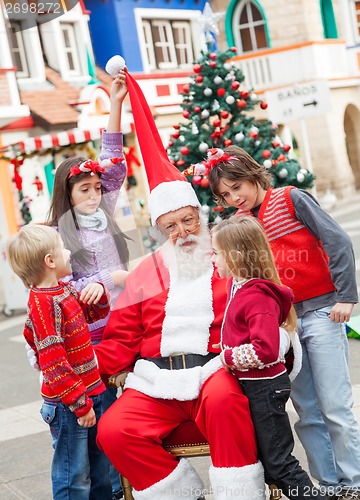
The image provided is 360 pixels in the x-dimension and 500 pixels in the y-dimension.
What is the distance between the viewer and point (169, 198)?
120 inches

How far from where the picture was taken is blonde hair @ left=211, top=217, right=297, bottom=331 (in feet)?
8.95

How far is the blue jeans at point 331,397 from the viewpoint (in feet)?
9.73

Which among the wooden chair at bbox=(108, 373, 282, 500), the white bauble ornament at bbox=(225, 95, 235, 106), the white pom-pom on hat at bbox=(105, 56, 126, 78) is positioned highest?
the white pom-pom on hat at bbox=(105, 56, 126, 78)

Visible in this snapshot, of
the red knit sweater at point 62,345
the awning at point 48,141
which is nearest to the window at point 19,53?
the awning at point 48,141

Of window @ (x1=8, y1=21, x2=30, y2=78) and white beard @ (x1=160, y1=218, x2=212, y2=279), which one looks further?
window @ (x1=8, y1=21, x2=30, y2=78)

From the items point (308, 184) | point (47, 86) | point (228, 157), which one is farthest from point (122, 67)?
point (47, 86)

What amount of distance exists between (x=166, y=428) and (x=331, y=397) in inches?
25.1

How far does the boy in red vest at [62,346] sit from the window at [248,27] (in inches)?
672

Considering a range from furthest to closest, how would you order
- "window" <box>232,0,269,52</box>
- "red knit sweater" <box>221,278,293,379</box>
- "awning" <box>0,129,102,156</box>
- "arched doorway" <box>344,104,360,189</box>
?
1. "arched doorway" <box>344,104,360,189</box>
2. "window" <box>232,0,269,52</box>
3. "awning" <box>0,129,102,156</box>
4. "red knit sweater" <box>221,278,293,379</box>

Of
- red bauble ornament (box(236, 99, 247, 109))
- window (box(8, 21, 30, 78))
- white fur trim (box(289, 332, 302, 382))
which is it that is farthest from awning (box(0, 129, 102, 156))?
white fur trim (box(289, 332, 302, 382))

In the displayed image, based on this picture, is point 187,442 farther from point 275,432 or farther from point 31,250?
point 31,250

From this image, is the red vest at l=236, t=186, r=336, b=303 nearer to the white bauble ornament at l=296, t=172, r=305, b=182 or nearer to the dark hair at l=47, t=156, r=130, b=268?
the dark hair at l=47, t=156, r=130, b=268

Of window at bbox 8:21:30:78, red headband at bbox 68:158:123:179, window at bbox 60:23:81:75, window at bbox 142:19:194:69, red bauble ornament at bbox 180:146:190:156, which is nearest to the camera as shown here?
red headband at bbox 68:158:123:179

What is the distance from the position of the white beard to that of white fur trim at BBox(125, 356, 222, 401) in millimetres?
377
